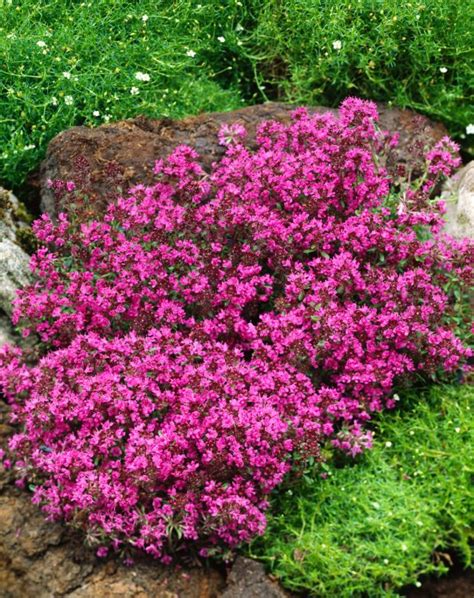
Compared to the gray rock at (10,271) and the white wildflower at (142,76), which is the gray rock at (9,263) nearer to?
the gray rock at (10,271)

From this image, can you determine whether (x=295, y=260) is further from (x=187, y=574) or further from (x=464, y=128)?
(x=464, y=128)

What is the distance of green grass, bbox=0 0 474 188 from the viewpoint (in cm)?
552

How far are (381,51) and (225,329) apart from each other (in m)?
2.66

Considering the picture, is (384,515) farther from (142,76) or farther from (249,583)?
(142,76)

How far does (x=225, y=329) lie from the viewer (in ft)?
14.3

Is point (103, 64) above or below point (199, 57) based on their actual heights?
below

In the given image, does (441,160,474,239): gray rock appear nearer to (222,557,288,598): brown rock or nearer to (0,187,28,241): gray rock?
(222,557,288,598): brown rock

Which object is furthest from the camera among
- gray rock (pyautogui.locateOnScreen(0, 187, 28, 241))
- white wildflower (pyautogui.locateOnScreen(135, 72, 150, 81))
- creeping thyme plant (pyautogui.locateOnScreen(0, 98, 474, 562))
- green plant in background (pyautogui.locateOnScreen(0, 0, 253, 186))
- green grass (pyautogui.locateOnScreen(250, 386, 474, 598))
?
white wildflower (pyautogui.locateOnScreen(135, 72, 150, 81))

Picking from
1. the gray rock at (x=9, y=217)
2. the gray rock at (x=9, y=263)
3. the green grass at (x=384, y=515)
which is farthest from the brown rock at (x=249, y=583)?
the gray rock at (x=9, y=217)

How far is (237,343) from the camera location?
Result: 446 centimetres

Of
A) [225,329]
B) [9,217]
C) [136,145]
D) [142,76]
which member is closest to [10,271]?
[9,217]

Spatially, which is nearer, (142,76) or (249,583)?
(249,583)

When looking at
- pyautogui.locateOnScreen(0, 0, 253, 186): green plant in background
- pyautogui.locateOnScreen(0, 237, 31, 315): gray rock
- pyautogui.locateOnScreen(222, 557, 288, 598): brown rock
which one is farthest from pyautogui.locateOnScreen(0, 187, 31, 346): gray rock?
pyautogui.locateOnScreen(222, 557, 288, 598): brown rock

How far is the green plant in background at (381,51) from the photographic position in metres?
5.84
